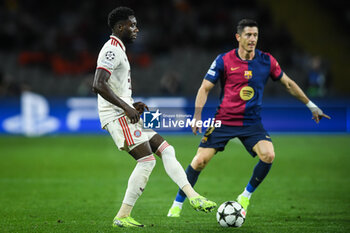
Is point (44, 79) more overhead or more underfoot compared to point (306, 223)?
more overhead

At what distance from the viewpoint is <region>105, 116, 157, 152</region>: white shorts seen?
572cm

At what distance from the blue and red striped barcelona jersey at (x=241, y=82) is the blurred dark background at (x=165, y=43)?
1122cm

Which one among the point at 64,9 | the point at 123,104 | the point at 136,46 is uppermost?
the point at 64,9

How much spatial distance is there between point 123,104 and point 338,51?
18589mm

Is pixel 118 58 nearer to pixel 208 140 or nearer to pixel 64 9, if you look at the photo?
pixel 208 140

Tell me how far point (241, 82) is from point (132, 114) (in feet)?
5.16

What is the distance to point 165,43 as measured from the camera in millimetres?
20969

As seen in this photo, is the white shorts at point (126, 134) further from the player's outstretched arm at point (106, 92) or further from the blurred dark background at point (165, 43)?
the blurred dark background at point (165, 43)

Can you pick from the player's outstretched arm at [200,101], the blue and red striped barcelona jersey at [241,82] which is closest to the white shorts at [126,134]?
the player's outstretched arm at [200,101]

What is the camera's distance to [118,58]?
5.66 m

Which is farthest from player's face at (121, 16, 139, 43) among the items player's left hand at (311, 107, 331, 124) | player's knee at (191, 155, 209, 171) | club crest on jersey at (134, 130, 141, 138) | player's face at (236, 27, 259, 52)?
player's left hand at (311, 107, 331, 124)

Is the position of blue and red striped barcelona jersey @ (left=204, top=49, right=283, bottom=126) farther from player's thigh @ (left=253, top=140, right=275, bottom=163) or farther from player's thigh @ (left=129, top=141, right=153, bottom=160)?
player's thigh @ (left=129, top=141, right=153, bottom=160)

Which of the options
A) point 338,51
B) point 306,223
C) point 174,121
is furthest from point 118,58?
point 338,51

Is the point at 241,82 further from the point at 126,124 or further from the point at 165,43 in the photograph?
the point at 165,43
